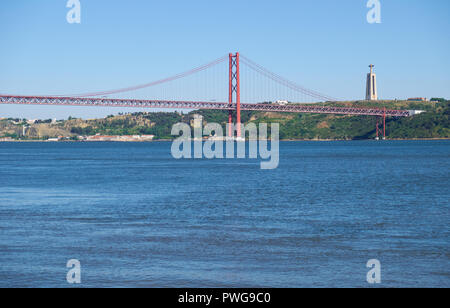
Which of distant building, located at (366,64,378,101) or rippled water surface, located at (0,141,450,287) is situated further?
distant building, located at (366,64,378,101)

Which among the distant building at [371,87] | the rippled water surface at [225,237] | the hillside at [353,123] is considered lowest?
the rippled water surface at [225,237]

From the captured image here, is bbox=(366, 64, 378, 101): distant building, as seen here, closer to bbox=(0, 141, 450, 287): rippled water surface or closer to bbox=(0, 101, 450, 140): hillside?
bbox=(0, 101, 450, 140): hillside

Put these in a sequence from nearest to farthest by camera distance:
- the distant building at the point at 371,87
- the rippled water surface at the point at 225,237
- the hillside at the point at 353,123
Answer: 1. the rippled water surface at the point at 225,237
2. the hillside at the point at 353,123
3. the distant building at the point at 371,87

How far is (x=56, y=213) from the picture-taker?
60.7ft

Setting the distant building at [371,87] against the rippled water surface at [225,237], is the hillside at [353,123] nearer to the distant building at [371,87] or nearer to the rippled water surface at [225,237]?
the distant building at [371,87]

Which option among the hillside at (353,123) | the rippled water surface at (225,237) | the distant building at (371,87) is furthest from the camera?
the distant building at (371,87)

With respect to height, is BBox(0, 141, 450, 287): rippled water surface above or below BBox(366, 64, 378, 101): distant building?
below

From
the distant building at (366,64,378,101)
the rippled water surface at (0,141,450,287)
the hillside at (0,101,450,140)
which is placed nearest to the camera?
the rippled water surface at (0,141,450,287)

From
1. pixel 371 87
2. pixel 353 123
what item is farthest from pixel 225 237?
pixel 371 87

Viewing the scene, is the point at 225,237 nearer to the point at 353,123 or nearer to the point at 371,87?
the point at 353,123

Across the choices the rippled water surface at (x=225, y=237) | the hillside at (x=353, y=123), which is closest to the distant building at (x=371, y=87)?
the hillside at (x=353, y=123)

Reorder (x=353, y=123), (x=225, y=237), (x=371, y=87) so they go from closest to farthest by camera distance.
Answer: (x=225, y=237)
(x=353, y=123)
(x=371, y=87)

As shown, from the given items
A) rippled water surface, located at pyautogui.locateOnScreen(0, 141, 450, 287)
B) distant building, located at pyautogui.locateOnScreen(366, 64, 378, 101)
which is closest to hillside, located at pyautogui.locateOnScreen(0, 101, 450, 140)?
distant building, located at pyautogui.locateOnScreen(366, 64, 378, 101)
